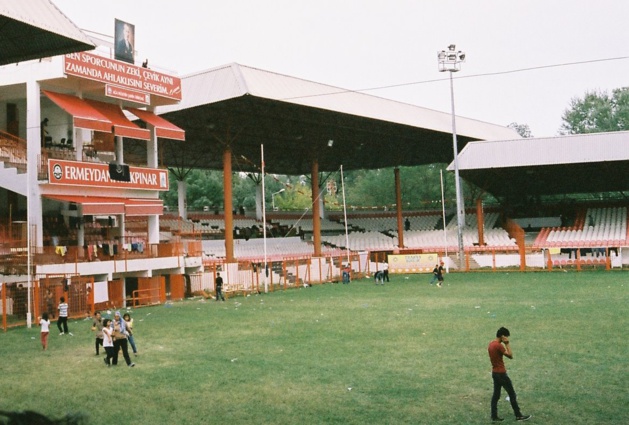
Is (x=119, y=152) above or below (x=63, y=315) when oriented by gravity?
above

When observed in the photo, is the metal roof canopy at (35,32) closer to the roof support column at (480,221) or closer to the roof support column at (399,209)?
the roof support column at (480,221)

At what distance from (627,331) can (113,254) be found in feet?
77.0

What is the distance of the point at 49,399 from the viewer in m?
12.5

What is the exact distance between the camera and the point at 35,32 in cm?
1269

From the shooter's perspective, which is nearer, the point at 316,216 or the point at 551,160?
the point at 551,160

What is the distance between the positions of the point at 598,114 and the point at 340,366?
88.0 meters

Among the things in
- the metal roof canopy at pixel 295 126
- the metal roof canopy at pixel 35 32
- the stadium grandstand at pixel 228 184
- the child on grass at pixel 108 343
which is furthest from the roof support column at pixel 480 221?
the metal roof canopy at pixel 35 32

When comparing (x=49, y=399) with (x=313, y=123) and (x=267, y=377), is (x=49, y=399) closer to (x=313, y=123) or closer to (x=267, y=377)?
(x=267, y=377)

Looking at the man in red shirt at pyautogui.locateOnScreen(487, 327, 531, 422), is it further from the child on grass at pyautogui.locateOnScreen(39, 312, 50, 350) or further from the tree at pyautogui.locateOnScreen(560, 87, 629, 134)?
the tree at pyautogui.locateOnScreen(560, 87, 629, 134)

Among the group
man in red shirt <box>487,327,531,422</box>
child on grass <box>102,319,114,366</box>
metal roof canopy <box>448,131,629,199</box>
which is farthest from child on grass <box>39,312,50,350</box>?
metal roof canopy <box>448,131,629,199</box>

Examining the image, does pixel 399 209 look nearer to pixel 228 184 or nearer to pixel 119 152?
pixel 228 184

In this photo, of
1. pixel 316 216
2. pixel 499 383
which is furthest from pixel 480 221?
pixel 499 383

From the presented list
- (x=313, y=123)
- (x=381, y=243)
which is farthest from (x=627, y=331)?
(x=381, y=243)

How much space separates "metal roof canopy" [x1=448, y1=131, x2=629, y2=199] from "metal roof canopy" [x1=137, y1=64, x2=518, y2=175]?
439 cm
